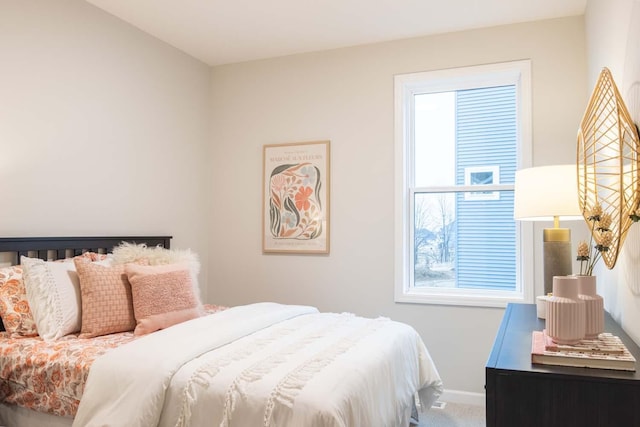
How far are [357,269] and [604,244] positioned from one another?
2299mm

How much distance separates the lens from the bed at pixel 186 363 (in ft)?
6.15

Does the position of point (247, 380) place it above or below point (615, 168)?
below

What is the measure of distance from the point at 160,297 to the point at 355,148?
6.47 ft

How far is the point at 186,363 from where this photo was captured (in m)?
2.07

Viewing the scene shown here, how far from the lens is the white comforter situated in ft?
5.96

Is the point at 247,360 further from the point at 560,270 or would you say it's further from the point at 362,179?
the point at 362,179

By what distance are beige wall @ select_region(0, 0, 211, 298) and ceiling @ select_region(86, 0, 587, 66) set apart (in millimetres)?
246

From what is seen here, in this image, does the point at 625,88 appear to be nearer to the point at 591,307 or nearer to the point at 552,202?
the point at 552,202

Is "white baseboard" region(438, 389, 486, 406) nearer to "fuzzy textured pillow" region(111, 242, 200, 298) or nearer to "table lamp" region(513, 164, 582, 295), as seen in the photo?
"table lamp" region(513, 164, 582, 295)

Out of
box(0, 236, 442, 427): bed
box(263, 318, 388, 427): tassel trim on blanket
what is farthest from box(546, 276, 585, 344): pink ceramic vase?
box(263, 318, 388, 427): tassel trim on blanket

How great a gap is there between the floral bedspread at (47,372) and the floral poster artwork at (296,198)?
6.39ft

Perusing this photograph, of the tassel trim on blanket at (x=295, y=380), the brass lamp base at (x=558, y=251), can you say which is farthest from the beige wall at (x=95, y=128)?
the brass lamp base at (x=558, y=251)

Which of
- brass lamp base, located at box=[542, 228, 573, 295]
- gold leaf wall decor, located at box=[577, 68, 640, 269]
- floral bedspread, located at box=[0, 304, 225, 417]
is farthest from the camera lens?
brass lamp base, located at box=[542, 228, 573, 295]

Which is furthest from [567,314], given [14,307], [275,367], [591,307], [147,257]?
[14,307]
